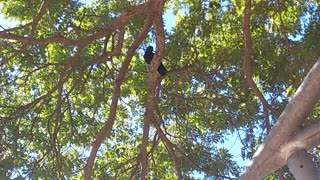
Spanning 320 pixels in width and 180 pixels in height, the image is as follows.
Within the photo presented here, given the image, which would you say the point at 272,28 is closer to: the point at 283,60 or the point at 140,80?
the point at 283,60

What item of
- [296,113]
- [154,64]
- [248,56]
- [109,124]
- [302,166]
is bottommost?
[302,166]

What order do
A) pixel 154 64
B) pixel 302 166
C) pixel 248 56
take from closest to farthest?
pixel 302 166
pixel 154 64
pixel 248 56

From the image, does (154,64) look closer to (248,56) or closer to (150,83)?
(150,83)

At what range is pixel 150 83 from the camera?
594 centimetres

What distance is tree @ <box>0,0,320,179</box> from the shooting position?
6.34 m

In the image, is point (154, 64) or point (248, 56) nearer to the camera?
point (154, 64)

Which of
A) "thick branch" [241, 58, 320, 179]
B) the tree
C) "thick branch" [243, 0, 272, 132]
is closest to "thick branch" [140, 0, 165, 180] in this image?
the tree

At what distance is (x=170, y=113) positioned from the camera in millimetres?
7281

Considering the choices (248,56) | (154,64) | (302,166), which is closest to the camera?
(302,166)

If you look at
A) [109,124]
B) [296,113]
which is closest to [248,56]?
[109,124]

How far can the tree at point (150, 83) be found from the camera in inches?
249

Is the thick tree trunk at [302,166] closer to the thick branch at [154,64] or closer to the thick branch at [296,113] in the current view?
the thick branch at [296,113]

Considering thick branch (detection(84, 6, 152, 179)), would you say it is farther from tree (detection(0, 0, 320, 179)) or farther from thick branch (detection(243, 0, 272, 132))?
thick branch (detection(243, 0, 272, 132))

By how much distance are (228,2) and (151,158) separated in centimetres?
236
